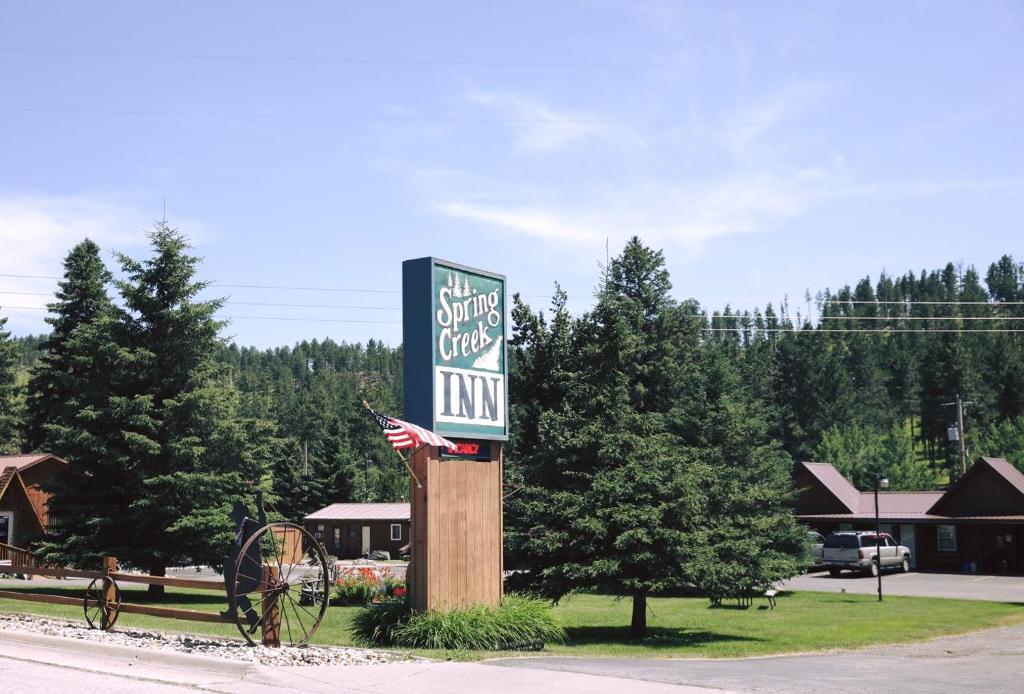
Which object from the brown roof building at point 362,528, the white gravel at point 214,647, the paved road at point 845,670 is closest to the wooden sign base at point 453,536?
the paved road at point 845,670

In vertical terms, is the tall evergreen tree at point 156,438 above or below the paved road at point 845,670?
above

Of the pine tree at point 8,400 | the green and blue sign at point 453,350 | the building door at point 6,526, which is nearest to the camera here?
the green and blue sign at point 453,350

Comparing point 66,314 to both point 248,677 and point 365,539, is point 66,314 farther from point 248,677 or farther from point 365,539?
point 248,677

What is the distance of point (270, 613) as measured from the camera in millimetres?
15070

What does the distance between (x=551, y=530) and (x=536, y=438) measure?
15.7 metres

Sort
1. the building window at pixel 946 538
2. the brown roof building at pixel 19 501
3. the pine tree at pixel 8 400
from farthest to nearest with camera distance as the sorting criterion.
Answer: the pine tree at pixel 8 400
the building window at pixel 946 538
the brown roof building at pixel 19 501

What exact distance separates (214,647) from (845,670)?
11270 mm

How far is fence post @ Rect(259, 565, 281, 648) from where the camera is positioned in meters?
14.8

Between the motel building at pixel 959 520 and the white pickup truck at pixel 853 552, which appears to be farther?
the motel building at pixel 959 520

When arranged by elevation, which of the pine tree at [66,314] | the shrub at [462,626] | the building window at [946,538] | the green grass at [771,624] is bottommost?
the green grass at [771,624]

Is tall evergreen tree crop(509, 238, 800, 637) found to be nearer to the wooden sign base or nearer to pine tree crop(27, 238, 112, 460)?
the wooden sign base

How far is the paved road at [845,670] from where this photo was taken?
15273mm

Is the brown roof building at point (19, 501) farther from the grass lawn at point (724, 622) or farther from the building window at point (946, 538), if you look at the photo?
the building window at point (946, 538)

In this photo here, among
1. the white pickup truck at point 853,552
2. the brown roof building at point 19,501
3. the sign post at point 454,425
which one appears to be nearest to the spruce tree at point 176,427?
the sign post at point 454,425
